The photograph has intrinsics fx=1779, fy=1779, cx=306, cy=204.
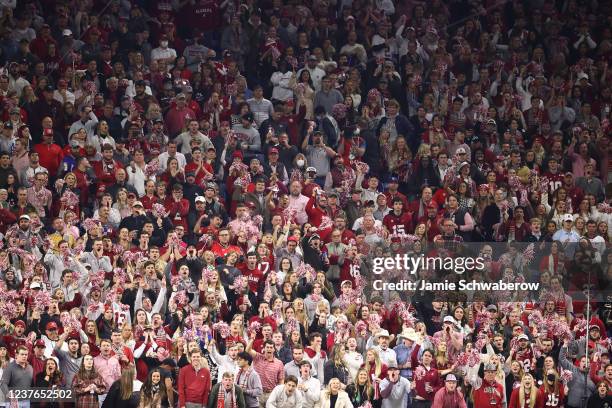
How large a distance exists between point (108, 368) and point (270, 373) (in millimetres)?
1893

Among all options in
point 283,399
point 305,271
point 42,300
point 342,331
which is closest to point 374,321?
point 342,331

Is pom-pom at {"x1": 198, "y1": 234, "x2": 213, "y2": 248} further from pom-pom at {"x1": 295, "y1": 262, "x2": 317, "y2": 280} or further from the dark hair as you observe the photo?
the dark hair

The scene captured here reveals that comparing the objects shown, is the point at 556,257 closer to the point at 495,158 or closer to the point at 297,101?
the point at 495,158

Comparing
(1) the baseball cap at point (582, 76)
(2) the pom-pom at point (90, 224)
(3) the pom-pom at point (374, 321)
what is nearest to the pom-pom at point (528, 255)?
(3) the pom-pom at point (374, 321)

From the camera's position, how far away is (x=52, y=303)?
20.9 metres

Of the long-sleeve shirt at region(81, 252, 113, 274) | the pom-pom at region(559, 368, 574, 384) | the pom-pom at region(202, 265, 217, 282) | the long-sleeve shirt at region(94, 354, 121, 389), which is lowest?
the long-sleeve shirt at region(94, 354, 121, 389)

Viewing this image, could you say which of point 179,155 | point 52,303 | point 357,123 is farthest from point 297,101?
point 52,303

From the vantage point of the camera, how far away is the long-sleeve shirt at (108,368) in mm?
20375

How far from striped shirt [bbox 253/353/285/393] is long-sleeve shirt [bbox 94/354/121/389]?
5.35 ft

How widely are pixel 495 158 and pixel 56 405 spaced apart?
828 cm

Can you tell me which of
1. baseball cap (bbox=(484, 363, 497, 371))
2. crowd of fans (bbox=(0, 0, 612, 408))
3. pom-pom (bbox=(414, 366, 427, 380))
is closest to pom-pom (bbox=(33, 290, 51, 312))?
crowd of fans (bbox=(0, 0, 612, 408))

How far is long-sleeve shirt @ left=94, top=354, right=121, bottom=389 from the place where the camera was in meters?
20.4

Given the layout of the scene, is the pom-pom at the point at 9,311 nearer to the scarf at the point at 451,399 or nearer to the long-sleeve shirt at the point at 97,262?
the long-sleeve shirt at the point at 97,262

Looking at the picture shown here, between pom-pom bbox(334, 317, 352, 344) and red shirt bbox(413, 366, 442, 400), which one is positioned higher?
→ pom-pom bbox(334, 317, 352, 344)
